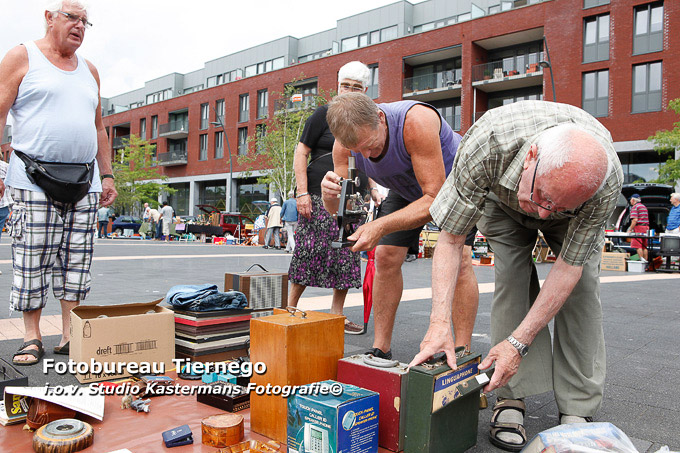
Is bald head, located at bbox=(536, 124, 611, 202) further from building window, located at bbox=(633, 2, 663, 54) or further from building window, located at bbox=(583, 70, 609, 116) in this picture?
building window, located at bbox=(633, 2, 663, 54)

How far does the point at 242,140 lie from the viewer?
40312 mm

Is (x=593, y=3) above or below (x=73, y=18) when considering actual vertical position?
above

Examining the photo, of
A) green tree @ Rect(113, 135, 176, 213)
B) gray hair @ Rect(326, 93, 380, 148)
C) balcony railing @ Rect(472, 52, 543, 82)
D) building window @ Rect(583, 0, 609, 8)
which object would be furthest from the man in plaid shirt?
green tree @ Rect(113, 135, 176, 213)

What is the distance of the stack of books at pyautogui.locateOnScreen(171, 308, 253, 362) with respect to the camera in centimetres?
271

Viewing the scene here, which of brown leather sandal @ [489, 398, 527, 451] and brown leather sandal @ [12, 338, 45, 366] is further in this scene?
brown leather sandal @ [12, 338, 45, 366]

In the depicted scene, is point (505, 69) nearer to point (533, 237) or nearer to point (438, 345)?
point (533, 237)

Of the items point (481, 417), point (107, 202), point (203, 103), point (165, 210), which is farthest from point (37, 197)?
point (203, 103)

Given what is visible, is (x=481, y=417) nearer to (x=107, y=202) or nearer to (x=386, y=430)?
(x=386, y=430)

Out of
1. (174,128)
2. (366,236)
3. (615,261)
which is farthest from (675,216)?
(174,128)

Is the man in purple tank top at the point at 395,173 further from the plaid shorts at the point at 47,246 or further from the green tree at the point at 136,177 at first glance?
the green tree at the point at 136,177

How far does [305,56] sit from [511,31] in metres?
19.2

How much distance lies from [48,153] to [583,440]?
10.0 feet

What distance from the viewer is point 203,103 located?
142ft

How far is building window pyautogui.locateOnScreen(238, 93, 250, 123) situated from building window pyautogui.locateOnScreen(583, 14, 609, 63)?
82.2ft
